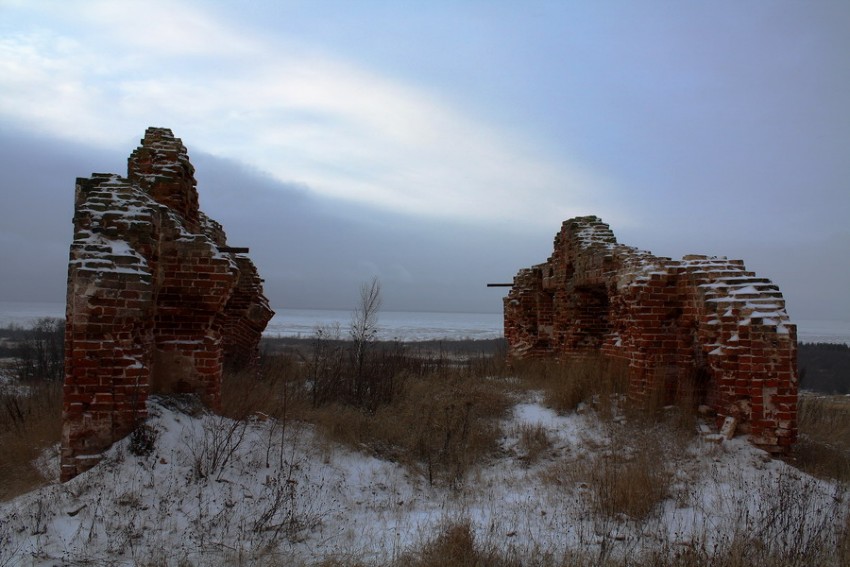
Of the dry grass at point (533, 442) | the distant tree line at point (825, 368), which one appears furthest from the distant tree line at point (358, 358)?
the dry grass at point (533, 442)

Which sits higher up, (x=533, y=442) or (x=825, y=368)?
(x=533, y=442)

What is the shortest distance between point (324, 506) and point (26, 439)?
3.70 m

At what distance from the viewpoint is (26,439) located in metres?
5.96

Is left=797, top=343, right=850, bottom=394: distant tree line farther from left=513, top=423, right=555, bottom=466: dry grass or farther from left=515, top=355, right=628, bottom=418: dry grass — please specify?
left=513, top=423, right=555, bottom=466: dry grass

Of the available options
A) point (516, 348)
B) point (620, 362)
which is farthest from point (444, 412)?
point (516, 348)

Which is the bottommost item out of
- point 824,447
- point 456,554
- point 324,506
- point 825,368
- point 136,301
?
point 825,368

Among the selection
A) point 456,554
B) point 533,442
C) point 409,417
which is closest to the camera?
point 456,554

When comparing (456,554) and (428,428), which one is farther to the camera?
(428,428)

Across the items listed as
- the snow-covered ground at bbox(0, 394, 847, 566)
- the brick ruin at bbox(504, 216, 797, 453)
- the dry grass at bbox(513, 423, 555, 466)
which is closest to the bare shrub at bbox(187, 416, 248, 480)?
the snow-covered ground at bbox(0, 394, 847, 566)

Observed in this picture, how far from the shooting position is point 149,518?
4164mm

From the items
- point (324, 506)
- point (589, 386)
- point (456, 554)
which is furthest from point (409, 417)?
point (456, 554)

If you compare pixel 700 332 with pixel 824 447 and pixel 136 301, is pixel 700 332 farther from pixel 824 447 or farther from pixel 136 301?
pixel 136 301

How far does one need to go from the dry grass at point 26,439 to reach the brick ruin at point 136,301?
0.62 m

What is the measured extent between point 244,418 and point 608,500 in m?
3.87
